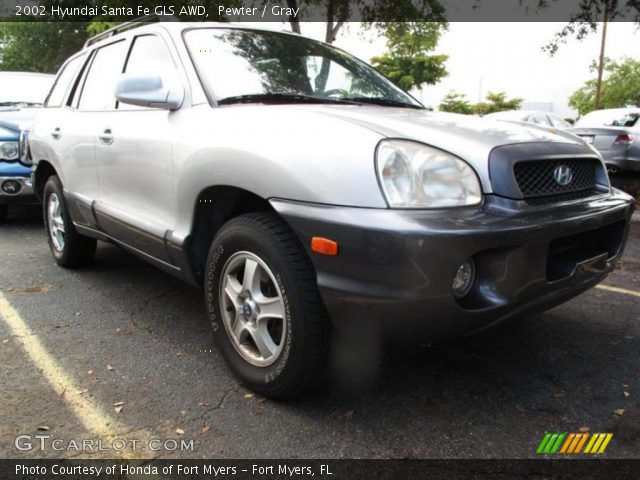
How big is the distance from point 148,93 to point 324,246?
133cm

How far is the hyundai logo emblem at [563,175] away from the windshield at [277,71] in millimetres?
1173

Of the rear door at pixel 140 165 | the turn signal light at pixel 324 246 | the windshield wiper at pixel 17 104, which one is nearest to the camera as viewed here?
the turn signal light at pixel 324 246

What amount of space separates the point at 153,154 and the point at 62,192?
1.77 meters

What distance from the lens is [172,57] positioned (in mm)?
2918

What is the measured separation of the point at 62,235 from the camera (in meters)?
4.46

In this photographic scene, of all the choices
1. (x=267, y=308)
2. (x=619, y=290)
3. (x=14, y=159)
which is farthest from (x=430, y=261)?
(x=14, y=159)

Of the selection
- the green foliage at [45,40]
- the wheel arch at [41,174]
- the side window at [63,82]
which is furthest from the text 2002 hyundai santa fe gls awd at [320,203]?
the green foliage at [45,40]

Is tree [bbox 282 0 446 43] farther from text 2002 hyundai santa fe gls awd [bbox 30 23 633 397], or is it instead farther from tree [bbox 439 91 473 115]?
tree [bbox 439 91 473 115]

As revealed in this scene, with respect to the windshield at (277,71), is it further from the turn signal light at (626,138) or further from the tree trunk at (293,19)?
the tree trunk at (293,19)

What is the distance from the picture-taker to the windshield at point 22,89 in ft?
23.7

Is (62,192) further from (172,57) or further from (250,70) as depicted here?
(250,70)

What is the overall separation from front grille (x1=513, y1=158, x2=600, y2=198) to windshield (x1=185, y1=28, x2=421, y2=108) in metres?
1.13

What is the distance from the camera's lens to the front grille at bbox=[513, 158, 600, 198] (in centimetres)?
215

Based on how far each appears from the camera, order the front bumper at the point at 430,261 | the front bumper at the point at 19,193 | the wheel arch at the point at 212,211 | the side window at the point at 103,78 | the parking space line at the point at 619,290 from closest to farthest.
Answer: the front bumper at the point at 430,261 → the wheel arch at the point at 212,211 → the side window at the point at 103,78 → the parking space line at the point at 619,290 → the front bumper at the point at 19,193
